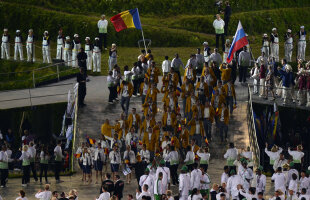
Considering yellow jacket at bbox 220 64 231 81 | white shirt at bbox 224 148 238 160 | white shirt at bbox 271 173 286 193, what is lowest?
white shirt at bbox 271 173 286 193

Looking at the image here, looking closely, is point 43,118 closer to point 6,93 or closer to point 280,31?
point 6,93

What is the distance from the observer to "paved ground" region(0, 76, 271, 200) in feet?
143

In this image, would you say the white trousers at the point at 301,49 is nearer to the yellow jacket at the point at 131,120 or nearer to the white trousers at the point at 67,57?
the white trousers at the point at 67,57

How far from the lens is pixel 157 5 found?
70.9 metres

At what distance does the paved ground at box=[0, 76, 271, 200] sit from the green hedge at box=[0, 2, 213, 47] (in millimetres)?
10392

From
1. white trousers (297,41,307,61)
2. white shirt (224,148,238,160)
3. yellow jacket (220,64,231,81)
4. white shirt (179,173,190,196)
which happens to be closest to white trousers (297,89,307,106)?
yellow jacket (220,64,231,81)

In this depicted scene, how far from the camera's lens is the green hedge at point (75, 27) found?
65875 mm

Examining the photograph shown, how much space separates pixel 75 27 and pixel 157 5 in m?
6.56

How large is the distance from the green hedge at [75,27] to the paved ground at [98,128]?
1039 cm

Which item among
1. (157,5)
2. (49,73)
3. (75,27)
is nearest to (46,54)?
(49,73)

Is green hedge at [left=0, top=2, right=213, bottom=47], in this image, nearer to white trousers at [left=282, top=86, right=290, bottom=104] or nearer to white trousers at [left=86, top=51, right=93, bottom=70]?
white trousers at [left=86, top=51, right=93, bottom=70]

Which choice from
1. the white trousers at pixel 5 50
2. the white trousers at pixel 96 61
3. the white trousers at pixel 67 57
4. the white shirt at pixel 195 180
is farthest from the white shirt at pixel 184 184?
the white trousers at pixel 5 50

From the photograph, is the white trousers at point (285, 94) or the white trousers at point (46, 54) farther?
the white trousers at point (46, 54)

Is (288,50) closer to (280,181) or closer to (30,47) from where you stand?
(30,47)
